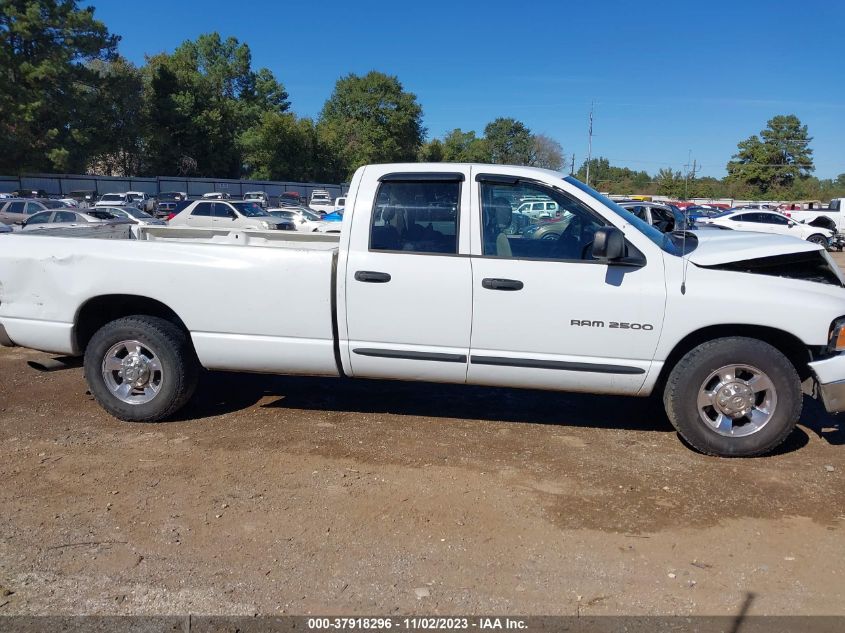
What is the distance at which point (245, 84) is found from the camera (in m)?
76.7

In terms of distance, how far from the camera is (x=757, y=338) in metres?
4.50

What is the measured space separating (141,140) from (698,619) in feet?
232

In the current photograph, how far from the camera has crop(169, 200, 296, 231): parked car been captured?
2345 centimetres

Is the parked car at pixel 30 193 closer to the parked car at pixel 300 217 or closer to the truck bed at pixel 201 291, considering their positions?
the parked car at pixel 300 217

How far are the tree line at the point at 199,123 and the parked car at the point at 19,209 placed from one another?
24.7 metres

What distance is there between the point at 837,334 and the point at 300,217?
25.0 meters

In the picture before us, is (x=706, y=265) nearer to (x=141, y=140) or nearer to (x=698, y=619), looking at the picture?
(x=698, y=619)

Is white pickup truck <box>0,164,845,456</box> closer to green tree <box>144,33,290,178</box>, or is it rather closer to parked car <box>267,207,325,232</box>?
parked car <box>267,207,325,232</box>

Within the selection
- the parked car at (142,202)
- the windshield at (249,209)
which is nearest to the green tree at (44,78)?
the parked car at (142,202)

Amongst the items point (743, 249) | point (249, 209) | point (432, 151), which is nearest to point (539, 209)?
point (743, 249)

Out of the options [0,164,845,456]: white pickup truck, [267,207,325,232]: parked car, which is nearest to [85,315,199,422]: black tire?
[0,164,845,456]: white pickup truck

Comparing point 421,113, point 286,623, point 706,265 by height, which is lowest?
point 286,623

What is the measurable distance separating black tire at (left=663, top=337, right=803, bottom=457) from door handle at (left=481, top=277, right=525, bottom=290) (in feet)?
3.92

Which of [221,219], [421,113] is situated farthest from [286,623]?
[421,113]
